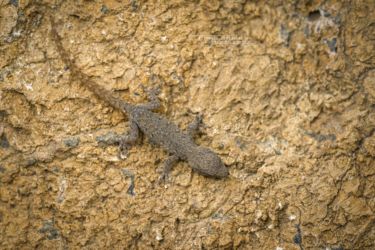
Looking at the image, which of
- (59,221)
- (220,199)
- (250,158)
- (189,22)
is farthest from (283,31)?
(59,221)

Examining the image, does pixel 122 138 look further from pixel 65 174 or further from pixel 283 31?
pixel 283 31

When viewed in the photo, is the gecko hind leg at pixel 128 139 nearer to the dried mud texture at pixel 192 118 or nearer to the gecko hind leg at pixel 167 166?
the dried mud texture at pixel 192 118

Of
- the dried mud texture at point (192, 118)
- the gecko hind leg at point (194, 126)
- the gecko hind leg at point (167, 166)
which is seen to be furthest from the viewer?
the gecko hind leg at point (194, 126)

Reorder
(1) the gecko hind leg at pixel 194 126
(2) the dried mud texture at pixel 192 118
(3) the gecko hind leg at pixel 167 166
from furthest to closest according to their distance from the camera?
(1) the gecko hind leg at pixel 194 126 → (3) the gecko hind leg at pixel 167 166 → (2) the dried mud texture at pixel 192 118

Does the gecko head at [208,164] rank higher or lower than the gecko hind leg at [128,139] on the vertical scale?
lower

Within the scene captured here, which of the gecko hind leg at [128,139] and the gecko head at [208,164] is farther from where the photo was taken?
the gecko hind leg at [128,139]

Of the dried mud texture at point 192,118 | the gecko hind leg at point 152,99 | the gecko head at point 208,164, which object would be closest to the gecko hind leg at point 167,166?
the dried mud texture at point 192,118

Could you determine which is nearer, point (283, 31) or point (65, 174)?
point (65, 174)

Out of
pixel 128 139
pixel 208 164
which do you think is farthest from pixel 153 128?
pixel 208 164
